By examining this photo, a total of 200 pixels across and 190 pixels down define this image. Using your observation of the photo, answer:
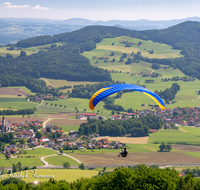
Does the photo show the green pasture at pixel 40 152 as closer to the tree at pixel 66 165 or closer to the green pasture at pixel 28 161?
the green pasture at pixel 28 161

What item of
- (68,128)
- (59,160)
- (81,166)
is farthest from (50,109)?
(81,166)

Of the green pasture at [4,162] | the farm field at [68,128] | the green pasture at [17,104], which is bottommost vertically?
the green pasture at [4,162]

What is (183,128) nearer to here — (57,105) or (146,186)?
(57,105)

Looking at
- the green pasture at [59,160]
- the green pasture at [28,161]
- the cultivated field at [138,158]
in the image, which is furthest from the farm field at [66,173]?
the cultivated field at [138,158]

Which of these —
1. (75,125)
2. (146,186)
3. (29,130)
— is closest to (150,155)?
(75,125)

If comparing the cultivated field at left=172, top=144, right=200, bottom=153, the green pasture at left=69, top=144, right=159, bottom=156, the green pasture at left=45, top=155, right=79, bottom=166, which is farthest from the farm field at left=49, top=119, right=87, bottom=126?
the cultivated field at left=172, top=144, right=200, bottom=153

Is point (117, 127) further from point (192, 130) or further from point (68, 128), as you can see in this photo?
point (192, 130)
